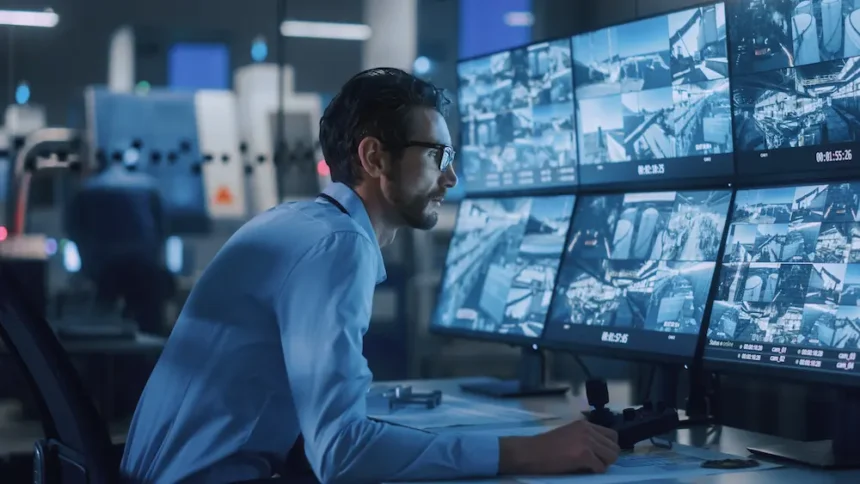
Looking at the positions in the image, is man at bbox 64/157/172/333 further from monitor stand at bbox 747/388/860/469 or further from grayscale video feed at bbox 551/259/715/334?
monitor stand at bbox 747/388/860/469

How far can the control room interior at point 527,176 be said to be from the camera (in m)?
2.01

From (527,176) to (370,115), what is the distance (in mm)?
882

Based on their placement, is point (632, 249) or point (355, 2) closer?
point (632, 249)

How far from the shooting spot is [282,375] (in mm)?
1776

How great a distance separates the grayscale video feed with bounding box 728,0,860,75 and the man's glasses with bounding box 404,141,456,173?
61 centimetres

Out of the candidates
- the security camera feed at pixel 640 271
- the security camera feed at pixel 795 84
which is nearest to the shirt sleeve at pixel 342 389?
the security camera feed at pixel 640 271

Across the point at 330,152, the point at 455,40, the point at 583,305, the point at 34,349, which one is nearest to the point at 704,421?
the point at 583,305

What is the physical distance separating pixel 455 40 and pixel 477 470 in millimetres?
3129

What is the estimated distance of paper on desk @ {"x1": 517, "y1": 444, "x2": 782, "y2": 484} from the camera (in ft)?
5.40

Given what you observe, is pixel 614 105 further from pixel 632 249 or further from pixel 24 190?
pixel 24 190

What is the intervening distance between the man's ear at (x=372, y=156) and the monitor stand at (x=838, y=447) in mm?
771

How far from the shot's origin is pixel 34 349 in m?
1.70

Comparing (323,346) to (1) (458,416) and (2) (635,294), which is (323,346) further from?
(2) (635,294)

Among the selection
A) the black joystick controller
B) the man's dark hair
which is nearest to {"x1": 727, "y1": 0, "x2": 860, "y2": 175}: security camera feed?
the black joystick controller
